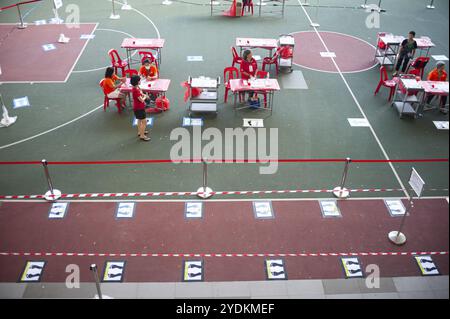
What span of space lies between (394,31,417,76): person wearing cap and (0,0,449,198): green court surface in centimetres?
88

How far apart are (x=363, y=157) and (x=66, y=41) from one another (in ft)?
40.9

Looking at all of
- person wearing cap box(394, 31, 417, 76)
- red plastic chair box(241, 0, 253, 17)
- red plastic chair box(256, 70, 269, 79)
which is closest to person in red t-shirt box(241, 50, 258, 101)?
red plastic chair box(256, 70, 269, 79)

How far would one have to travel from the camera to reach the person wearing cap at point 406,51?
14359 mm

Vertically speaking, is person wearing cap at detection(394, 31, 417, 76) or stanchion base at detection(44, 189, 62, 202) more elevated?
person wearing cap at detection(394, 31, 417, 76)

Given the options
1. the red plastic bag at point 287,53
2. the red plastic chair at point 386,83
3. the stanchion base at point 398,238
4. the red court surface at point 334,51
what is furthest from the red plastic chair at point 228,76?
the stanchion base at point 398,238

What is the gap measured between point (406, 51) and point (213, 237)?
32.8 feet

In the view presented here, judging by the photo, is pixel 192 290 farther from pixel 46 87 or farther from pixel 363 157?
pixel 46 87

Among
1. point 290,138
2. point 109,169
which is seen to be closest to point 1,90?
point 109,169

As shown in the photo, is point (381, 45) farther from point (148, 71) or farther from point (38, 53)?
point (38, 53)

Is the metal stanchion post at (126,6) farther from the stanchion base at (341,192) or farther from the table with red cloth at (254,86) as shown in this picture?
the stanchion base at (341,192)

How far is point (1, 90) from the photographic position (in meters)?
13.7

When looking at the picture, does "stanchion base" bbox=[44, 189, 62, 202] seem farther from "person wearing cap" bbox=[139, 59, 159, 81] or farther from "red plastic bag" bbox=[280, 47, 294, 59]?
"red plastic bag" bbox=[280, 47, 294, 59]

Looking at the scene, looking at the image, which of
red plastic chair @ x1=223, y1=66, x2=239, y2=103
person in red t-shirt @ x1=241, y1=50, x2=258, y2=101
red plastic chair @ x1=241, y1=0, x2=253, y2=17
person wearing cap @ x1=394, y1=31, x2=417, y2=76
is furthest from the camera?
red plastic chair @ x1=241, y1=0, x2=253, y2=17

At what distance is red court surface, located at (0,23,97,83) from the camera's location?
14703 millimetres
